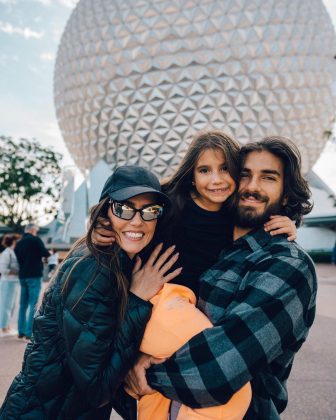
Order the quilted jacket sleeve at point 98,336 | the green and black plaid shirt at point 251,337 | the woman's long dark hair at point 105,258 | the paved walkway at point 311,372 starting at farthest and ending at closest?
the paved walkway at point 311,372 < the woman's long dark hair at point 105,258 < the quilted jacket sleeve at point 98,336 < the green and black plaid shirt at point 251,337

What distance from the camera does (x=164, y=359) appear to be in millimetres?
1560

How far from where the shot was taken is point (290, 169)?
2.07 m

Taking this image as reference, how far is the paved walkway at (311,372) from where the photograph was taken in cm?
304

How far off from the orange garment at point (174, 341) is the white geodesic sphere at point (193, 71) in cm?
1597

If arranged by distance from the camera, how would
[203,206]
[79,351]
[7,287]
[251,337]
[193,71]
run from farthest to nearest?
[193,71] < [7,287] < [203,206] < [79,351] < [251,337]

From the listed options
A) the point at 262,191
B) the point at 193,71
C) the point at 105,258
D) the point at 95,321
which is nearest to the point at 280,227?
the point at 262,191

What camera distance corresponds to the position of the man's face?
2057 millimetres

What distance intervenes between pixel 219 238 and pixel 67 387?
3.72 feet

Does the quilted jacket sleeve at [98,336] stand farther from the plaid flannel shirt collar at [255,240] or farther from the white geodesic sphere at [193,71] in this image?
the white geodesic sphere at [193,71]

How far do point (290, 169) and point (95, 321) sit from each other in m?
1.36

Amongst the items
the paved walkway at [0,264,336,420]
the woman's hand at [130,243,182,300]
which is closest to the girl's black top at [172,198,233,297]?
the woman's hand at [130,243,182,300]

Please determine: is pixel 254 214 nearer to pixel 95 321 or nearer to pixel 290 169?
pixel 290 169

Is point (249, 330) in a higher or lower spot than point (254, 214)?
lower

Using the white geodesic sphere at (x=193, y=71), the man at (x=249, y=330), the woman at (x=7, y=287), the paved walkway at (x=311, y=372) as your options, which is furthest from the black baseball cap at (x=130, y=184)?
the white geodesic sphere at (x=193, y=71)
